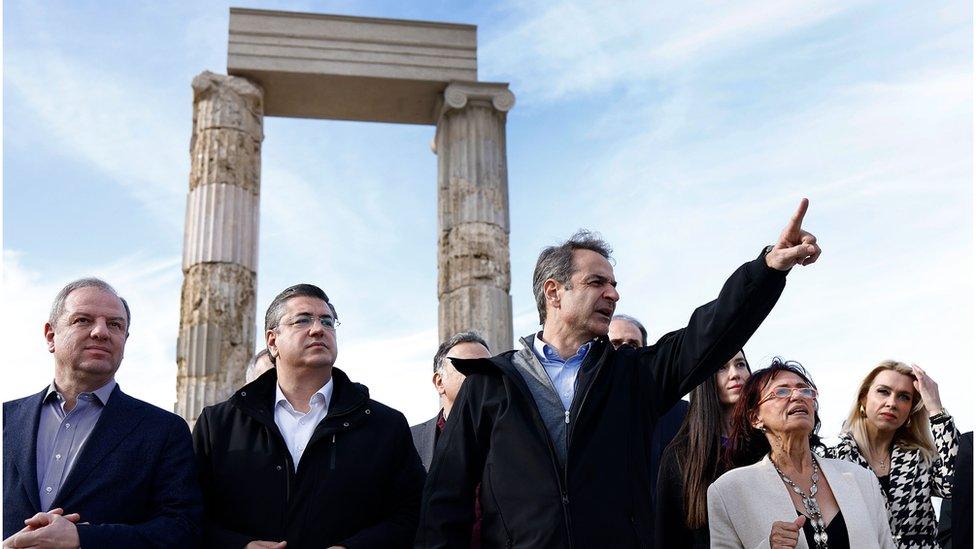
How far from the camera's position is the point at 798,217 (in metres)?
3.04

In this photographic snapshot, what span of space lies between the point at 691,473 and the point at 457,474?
117 cm

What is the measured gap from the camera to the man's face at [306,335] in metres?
3.90

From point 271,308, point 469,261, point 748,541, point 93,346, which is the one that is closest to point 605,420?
point 748,541

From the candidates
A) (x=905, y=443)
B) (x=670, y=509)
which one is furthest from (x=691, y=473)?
(x=905, y=443)

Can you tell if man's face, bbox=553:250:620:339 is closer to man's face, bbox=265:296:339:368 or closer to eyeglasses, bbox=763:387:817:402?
eyeglasses, bbox=763:387:817:402

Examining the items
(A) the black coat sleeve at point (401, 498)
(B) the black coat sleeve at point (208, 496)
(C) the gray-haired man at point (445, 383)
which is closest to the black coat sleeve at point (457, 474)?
(A) the black coat sleeve at point (401, 498)

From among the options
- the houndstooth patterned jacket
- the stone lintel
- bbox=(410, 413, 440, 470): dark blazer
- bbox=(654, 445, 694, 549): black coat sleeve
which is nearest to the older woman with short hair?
bbox=(654, 445, 694, 549): black coat sleeve

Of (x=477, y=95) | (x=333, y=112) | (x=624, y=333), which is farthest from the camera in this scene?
(x=333, y=112)

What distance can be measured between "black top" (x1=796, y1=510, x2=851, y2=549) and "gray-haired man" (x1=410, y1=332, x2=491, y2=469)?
1.87 metres

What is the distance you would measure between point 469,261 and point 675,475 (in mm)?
8848

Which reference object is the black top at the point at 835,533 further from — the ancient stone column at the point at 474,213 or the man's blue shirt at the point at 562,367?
the ancient stone column at the point at 474,213

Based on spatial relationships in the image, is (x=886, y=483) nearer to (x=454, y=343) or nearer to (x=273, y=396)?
(x=454, y=343)

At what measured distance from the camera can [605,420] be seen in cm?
332

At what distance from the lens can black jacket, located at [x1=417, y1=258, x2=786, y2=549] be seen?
3145 millimetres
